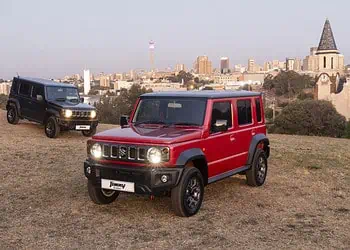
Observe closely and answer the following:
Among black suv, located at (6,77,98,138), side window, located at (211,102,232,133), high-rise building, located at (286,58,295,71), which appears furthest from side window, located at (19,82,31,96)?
high-rise building, located at (286,58,295,71)

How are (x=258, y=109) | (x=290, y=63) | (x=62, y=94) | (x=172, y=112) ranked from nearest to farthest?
1. (x=172, y=112)
2. (x=258, y=109)
3. (x=62, y=94)
4. (x=290, y=63)

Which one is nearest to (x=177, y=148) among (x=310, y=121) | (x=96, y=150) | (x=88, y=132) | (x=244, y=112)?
(x=96, y=150)

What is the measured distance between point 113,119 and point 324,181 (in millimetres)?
30911

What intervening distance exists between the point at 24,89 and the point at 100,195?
10356mm

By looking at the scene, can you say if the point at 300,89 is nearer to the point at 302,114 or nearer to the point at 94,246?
the point at 302,114

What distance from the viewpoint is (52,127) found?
1444cm

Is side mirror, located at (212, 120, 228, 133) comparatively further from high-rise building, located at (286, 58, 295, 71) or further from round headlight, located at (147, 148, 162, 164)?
high-rise building, located at (286, 58, 295, 71)

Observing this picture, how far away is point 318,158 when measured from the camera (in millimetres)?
11539

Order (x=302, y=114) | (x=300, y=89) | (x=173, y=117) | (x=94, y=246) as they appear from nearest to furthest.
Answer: (x=94, y=246) → (x=173, y=117) → (x=302, y=114) → (x=300, y=89)

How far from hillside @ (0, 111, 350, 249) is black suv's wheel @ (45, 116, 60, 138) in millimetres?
3892

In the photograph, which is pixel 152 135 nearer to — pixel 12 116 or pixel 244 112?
pixel 244 112

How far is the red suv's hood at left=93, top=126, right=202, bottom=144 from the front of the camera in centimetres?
590

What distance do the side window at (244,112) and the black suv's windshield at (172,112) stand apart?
42.4 inches

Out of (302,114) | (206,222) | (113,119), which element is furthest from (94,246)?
(113,119)
